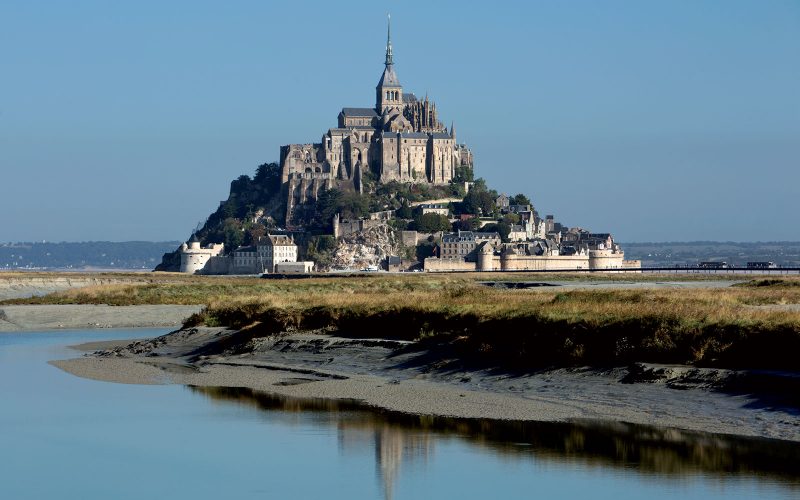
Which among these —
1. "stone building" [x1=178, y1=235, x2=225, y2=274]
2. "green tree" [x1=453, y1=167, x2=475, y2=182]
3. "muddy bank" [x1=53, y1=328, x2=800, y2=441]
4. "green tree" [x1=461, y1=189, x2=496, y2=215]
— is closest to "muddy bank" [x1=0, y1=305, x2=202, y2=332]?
"muddy bank" [x1=53, y1=328, x2=800, y2=441]

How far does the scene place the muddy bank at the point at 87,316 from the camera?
44438 mm

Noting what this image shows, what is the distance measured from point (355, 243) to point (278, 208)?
15.4 meters

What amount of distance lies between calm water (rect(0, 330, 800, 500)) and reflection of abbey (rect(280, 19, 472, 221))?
118m

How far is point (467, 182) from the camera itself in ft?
475

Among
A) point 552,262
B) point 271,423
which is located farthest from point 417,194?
point 271,423

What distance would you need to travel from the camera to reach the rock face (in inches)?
5049

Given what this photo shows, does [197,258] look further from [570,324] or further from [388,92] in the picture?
[570,324]

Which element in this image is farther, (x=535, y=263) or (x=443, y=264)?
(x=443, y=264)

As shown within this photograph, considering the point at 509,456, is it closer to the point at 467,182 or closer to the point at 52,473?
the point at 52,473

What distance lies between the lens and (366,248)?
130 meters

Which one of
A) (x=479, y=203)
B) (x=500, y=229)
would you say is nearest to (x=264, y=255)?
(x=500, y=229)

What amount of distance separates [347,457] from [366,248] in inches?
4446

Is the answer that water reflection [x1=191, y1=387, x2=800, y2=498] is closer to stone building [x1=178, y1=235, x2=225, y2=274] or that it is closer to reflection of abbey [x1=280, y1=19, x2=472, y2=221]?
stone building [x1=178, y1=235, x2=225, y2=274]

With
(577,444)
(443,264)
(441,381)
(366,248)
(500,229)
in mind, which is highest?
(500,229)
